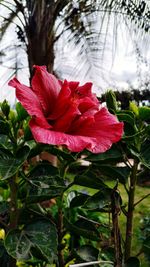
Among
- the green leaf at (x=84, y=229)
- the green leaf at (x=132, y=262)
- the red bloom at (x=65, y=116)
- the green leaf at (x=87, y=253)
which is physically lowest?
the green leaf at (x=87, y=253)

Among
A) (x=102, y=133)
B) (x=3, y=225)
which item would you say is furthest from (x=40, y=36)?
(x=102, y=133)

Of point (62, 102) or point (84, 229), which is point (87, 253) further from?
point (62, 102)

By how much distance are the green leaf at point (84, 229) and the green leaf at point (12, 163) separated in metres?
0.25

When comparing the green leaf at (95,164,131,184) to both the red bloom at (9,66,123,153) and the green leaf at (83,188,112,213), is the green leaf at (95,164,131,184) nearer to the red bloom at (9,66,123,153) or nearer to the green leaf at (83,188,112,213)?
the green leaf at (83,188,112,213)

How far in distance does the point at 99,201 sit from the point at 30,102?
0.33m

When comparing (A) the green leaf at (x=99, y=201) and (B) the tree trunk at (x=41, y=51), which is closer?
(A) the green leaf at (x=99, y=201)

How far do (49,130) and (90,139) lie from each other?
0.06 metres

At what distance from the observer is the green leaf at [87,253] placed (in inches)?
36.2

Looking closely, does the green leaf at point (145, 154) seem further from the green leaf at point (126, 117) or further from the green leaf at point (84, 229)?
the green leaf at point (84, 229)

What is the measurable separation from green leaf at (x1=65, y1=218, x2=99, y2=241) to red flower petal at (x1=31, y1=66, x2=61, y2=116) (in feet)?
1.13

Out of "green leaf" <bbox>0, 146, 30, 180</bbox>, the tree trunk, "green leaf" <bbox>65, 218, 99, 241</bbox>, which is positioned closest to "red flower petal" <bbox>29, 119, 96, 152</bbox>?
"green leaf" <bbox>0, 146, 30, 180</bbox>

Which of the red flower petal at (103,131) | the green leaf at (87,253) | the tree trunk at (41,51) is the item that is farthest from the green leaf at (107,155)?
the tree trunk at (41,51)

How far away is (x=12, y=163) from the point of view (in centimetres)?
72

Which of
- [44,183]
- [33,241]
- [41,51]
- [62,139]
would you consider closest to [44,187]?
[44,183]
